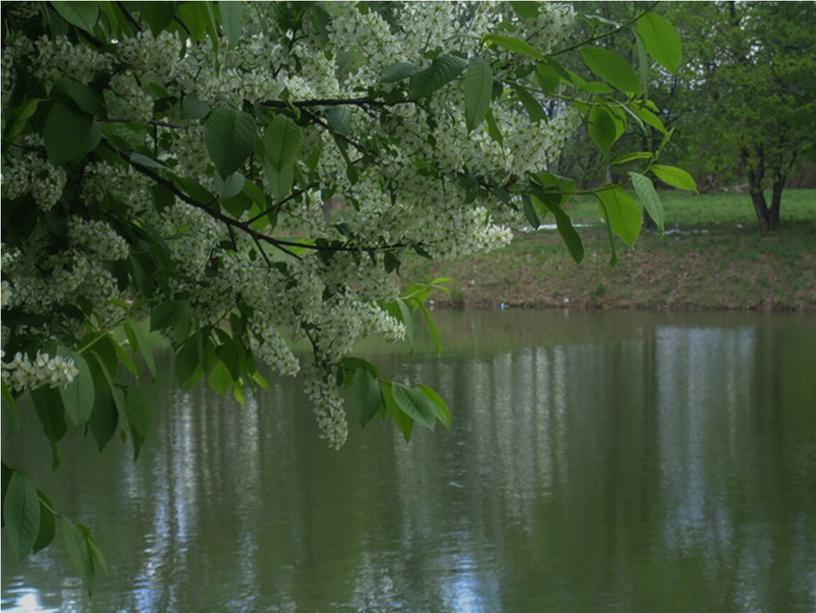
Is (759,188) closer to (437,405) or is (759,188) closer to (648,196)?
(437,405)

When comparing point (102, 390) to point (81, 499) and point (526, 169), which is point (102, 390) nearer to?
point (526, 169)

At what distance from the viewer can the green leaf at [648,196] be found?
6.17 feet

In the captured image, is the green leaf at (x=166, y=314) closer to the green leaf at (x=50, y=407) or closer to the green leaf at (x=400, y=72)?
the green leaf at (x=50, y=407)

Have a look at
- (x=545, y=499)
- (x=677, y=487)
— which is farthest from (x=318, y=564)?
(x=677, y=487)

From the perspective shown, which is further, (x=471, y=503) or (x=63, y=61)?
(x=471, y=503)

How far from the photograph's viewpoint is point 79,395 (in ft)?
5.97

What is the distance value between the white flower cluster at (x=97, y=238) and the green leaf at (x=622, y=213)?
2.65 ft

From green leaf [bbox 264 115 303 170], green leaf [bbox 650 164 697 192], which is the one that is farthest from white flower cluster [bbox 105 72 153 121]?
green leaf [bbox 650 164 697 192]

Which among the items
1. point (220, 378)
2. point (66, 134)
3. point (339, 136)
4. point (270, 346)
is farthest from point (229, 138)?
point (220, 378)

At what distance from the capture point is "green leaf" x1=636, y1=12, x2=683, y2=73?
6.29 feet

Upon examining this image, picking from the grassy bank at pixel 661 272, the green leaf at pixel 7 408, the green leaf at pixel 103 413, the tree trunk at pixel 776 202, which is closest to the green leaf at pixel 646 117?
the green leaf at pixel 103 413

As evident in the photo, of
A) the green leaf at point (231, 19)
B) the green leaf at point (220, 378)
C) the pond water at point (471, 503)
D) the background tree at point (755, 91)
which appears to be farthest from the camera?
the background tree at point (755, 91)

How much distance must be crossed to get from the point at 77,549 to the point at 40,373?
1.44ft

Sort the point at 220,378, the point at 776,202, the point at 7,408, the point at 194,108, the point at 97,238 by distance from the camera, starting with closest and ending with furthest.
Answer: the point at 7,408 < the point at 194,108 < the point at 97,238 < the point at 220,378 < the point at 776,202
